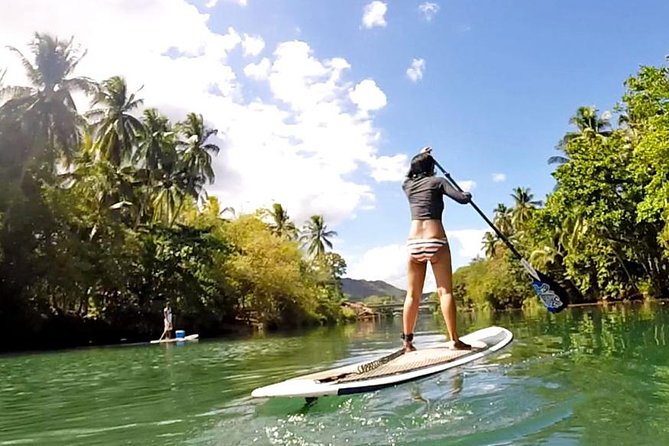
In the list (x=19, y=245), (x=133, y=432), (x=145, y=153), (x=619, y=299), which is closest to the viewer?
(x=133, y=432)

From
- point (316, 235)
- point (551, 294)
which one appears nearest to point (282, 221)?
point (316, 235)

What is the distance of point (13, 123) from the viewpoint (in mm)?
26969

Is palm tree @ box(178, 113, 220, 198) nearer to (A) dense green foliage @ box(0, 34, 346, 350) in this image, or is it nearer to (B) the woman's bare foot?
(A) dense green foliage @ box(0, 34, 346, 350)

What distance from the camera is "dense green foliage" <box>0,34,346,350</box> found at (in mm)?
26172

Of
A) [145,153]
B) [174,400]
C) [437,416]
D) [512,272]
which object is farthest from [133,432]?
[512,272]

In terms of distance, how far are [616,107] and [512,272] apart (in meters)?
34.5

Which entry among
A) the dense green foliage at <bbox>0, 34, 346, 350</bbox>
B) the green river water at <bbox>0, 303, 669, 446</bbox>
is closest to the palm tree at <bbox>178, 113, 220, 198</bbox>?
the dense green foliage at <bbox>0, 34, 346, 350</bbox>

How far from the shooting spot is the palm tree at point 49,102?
2744 centimetres

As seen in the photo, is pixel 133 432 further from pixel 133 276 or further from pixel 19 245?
pixel 133 276

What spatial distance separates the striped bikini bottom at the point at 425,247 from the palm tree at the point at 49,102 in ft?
82.6

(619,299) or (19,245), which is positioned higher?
(19,245)

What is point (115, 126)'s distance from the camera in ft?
119

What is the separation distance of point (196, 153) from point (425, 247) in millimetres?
36699

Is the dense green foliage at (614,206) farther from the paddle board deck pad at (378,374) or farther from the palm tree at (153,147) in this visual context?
the palm tree at (153,147)
